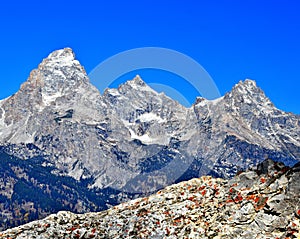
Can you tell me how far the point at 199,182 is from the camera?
56.5 m

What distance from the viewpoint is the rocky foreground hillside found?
39156 millimetres

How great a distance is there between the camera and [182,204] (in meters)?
50.9

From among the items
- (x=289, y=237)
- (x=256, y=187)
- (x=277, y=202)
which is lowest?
(x=289, y=237)

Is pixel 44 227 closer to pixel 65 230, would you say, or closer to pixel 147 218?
pixel 65 230

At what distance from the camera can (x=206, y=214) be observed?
46000mm

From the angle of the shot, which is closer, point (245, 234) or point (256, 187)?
point (245, 234)

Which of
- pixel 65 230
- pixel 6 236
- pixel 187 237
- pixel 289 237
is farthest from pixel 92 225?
pixel 289 237

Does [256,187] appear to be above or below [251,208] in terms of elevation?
above

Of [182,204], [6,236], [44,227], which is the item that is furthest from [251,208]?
[6,236]

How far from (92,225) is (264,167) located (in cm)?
2166

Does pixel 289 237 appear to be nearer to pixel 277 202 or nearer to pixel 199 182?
pixel 277 202

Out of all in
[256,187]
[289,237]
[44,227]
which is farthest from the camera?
[44,227]

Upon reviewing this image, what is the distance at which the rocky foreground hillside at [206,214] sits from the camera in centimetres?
3916

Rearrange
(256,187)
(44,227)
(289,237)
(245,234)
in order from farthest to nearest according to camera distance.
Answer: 1. (44,227)
2. (256,187)
3. (245,234)
4. (289,237)
